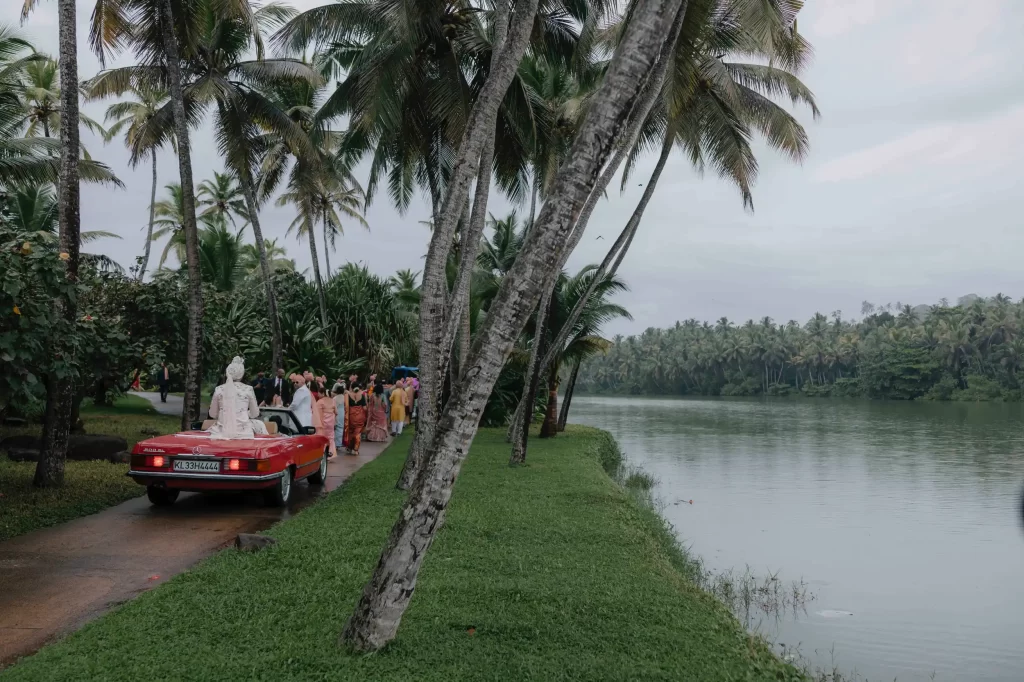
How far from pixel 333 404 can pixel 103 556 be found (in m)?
9.48

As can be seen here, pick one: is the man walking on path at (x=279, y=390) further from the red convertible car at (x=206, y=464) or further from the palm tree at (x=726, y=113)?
the red convertible car at (x=206, y=464)

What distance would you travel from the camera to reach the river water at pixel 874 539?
8.77m

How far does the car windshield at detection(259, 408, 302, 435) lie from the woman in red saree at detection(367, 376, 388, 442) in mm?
9914

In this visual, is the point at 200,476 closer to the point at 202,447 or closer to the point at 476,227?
the point at 202,447

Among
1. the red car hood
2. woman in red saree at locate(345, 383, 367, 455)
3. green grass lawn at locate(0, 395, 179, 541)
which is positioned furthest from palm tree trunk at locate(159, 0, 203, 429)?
the red car hood

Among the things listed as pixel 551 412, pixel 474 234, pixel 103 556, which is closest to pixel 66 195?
pixel 103 556

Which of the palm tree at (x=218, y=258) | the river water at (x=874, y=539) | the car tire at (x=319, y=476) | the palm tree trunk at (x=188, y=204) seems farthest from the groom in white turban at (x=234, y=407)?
the palm tree at (x=218, y=258)

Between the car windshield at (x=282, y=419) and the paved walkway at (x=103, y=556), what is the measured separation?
0.95 metres

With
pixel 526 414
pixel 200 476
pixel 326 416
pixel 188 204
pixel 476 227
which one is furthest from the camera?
pixel 526 414

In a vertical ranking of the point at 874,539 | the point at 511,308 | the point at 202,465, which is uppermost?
the point at 511,308

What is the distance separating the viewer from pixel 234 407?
10.1 metres

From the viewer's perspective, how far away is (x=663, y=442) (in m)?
32.0

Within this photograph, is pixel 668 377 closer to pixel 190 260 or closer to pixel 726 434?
pixel 726 434

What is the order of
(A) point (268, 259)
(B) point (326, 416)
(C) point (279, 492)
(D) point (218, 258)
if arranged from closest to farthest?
(C) point (279, 492)
(B) point (326, 416)
(D) point (218, 258)
(A) point (268, 259)
